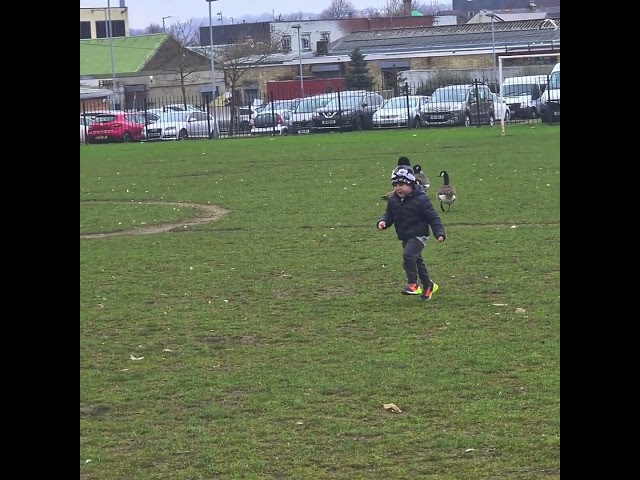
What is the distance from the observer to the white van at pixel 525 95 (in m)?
38.9

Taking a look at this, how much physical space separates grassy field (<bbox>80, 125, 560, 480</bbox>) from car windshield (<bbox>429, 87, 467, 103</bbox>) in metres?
21.8

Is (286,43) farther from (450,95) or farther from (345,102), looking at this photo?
(450,95)

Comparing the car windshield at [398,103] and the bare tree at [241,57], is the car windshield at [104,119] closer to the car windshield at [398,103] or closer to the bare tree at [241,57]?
the car windshield at [398,103]

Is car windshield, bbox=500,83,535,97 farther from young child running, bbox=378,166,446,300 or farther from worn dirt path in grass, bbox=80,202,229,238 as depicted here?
young child running, bbox=378,166,446,300

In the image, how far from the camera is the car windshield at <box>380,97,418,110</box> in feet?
134

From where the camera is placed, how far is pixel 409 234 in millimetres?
9617

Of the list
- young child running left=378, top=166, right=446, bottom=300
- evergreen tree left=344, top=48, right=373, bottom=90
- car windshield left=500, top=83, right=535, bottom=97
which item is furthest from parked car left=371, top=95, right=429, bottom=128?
young child running left=378, top=166, right=446, bottom=300

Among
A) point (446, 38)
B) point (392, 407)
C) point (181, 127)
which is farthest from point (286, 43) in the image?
point (392, 407)

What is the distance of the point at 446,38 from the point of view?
6769 cm

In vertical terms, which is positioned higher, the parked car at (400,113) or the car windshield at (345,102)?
the car windshield at (345,102)

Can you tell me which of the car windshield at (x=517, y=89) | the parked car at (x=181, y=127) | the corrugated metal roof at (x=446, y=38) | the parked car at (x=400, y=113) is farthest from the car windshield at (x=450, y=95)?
the corrugated metal roof at (x=446, y=38)

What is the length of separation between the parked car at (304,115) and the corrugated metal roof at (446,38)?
18.1 m

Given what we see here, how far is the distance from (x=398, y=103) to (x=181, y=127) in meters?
8.84
